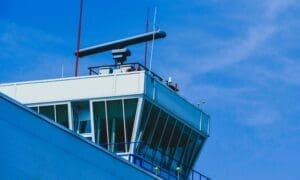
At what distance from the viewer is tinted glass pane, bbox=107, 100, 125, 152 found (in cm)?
4069

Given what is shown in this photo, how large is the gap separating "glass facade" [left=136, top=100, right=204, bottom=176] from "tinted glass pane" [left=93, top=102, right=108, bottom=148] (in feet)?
5.53

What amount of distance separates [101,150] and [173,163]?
1472 centimetres

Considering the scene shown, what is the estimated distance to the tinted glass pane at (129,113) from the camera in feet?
133

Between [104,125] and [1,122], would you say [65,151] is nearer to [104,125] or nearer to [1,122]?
[1,122]

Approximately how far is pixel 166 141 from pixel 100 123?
3.41 metres

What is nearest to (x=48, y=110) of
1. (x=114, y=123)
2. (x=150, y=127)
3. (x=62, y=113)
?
(x=62, y=113)

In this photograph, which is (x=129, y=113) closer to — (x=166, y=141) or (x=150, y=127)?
(x=150, y=127)

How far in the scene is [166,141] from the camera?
4275cm

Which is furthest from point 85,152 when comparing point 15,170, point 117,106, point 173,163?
point 173,163

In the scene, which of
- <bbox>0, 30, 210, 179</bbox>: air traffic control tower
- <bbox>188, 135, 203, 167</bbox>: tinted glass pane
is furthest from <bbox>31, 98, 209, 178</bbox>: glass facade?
<bbox>188, 135, 203, 167</bbox>: tinted glass pane

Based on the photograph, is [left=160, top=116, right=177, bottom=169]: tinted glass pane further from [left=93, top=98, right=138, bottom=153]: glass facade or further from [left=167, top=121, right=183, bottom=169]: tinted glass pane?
[left=93, top=98, right=138, bottom=153]: glass facade

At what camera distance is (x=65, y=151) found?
26.9m

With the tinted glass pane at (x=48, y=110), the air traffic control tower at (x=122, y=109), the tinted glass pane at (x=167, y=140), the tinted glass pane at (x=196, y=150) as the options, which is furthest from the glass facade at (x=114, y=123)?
the tinted glass pane at (x=196, y=150)

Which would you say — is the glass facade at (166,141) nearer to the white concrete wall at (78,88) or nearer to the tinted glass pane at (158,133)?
the tinted glass pane at (158,133)
